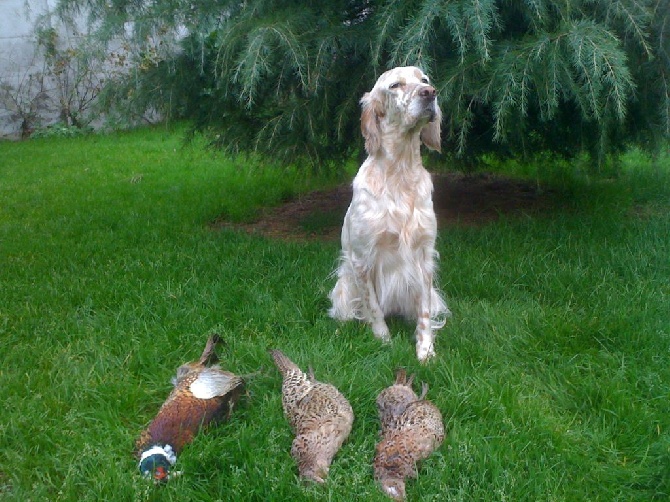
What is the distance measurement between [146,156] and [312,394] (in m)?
7.20

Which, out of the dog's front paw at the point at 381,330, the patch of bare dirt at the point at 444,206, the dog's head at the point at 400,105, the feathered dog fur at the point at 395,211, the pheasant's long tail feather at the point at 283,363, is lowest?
the patch of bare dirt at the point at 444,206

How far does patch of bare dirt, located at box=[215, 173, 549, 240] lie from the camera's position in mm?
5656

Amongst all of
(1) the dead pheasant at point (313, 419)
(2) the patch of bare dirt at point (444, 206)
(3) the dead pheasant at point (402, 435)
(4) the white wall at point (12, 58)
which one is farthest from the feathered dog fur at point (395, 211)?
(4) the white wall at point (12, 58)

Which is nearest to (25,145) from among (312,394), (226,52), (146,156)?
(146,156)

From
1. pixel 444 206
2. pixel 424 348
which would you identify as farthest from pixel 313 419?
pixel 444 206

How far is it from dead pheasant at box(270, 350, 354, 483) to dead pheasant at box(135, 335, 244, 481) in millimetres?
218

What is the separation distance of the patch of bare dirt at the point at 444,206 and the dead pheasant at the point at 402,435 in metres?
2.71

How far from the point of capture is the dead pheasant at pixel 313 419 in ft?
8.11

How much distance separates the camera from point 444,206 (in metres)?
6.14

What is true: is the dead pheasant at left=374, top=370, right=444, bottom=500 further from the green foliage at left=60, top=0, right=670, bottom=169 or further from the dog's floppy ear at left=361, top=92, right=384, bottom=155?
the green foliage at left=60, top=0, right=670, bottom=169

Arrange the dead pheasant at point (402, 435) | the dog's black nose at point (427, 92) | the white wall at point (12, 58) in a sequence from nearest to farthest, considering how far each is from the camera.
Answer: the dead pheasant at point (402, 435), the dog's black nose at point (427, 92), the white wall at point (12, 58)

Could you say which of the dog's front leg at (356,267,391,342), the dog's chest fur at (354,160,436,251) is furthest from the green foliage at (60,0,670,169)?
the dog's front leg at (356,267,391,342)

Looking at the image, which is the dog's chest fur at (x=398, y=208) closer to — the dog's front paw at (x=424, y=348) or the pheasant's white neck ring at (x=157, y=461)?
the dog's front paw at (x=424, y=348)

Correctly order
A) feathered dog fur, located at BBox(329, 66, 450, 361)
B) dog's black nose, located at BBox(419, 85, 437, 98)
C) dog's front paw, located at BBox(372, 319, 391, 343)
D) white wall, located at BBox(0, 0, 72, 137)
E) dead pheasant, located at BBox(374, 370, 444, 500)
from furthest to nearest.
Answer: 1. white wall, located at BBox(0, 0, 72, 137)
2. dog's front paw, located at BBox(372, 319, 391, 343)
3. feathered dog fur, located at BBox(329, 66, 450, 361)
4. dog's black nose, located at BBox(419, 85, 437, 98)
5. dead pheasant, located at BBox(374, 370, 444, 500)
